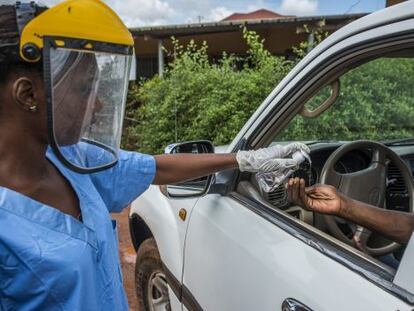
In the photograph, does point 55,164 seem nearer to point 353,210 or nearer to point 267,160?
point 267,160

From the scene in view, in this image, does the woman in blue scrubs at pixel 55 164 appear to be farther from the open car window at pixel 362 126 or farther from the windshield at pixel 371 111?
the windshield at pixel 371 111

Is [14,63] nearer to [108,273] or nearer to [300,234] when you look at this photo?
[108,273]

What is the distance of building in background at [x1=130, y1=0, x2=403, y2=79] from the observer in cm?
955

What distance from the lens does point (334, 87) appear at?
72.5 inches

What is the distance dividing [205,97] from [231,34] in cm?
548

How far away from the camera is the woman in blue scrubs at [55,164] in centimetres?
106

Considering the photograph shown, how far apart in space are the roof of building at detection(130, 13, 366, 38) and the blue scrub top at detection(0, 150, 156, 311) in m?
8.65

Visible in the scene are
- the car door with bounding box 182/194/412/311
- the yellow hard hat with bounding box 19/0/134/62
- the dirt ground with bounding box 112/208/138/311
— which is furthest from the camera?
the dirt ground with bounding box 112/208/138/311

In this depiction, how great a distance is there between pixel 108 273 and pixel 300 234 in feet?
2.24

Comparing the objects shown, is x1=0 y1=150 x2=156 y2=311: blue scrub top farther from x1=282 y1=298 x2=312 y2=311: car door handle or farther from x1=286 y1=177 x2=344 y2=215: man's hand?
x1=286 y1=177 x2=344 y2=215: man's hand

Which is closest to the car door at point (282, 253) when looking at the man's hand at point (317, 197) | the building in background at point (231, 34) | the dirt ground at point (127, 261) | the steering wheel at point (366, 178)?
the man's hand at point (317, 197)

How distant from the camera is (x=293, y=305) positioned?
1.38m

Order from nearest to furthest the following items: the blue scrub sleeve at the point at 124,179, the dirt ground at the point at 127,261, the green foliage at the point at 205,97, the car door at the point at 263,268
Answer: the car door at the point at 263,268, the blue scrub sleeve at the point at 124,179, the dirt ground at the point at 127,261, the green foliage at the point at 205,97

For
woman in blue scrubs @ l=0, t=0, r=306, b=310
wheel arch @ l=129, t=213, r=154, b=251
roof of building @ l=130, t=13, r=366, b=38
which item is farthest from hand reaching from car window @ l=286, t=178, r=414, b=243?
roof of building @ l=130, t=13, r=366, b=38
